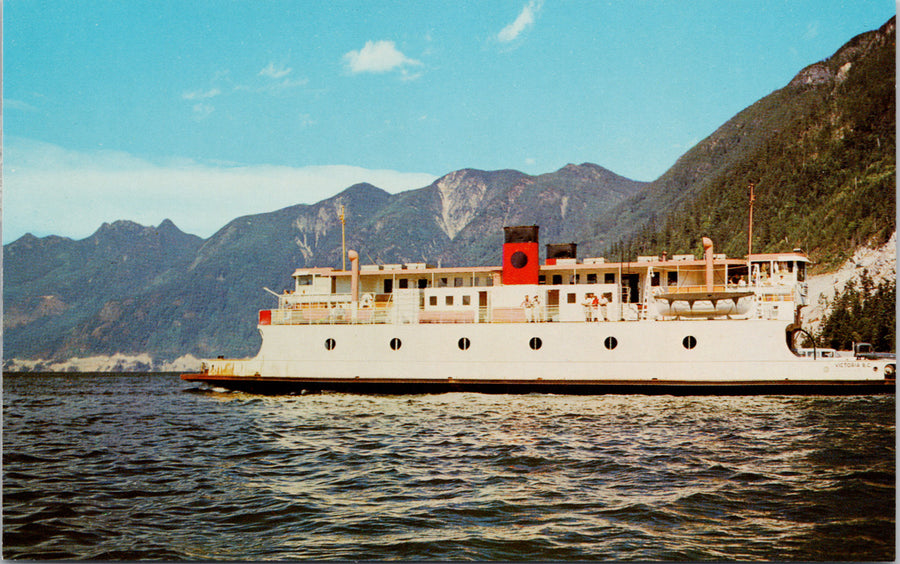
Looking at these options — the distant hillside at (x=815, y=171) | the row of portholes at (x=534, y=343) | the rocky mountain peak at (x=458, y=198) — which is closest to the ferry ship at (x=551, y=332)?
the row of portholes at (x=534, y=343)

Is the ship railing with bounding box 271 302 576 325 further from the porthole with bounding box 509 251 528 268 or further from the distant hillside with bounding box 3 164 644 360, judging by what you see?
the distant hillside with bounding box 3 164 644 360

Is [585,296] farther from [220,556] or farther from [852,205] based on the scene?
[852,205]

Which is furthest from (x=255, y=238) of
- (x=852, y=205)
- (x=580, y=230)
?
(x=852, y=205)

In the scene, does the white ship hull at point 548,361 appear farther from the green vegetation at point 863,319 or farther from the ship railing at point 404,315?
the green vegetation at point 863,319

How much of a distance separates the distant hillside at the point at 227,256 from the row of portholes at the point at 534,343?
65824 mm

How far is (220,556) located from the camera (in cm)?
646

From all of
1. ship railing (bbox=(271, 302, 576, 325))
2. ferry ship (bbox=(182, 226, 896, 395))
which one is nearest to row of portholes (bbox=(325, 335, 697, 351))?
ferry ship (bbox=(182, 226, 896, 395))

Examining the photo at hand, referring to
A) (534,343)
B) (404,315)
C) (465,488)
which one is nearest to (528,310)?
(534,343)

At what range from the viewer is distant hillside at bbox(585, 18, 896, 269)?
171ft

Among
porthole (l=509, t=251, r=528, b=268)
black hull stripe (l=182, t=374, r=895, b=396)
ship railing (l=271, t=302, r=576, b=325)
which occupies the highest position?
porthole (l=509, t=251, r=528, b=268)

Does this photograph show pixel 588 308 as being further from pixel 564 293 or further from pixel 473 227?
pixel 473 227

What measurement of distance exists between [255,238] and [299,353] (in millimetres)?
142566

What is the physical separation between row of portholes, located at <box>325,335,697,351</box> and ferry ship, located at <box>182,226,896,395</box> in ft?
0.10

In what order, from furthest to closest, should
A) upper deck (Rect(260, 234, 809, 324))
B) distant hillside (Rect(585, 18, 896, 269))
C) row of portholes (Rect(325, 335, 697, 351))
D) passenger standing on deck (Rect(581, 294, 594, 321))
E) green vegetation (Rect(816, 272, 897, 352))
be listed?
distant hillside (Rect(585, 18, 896, 269)), green vegetation (Rect(816, 272, 897, 352)), passenger standing on deck (Rect(581, 294, 594, 321)), upper deck (Rect(260, 234, 809, 324)), row of portholes (Rect(325, 335, 697, 351))
